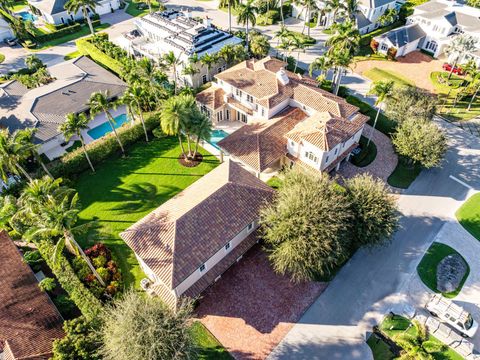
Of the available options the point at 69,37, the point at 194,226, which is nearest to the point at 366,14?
the point at 194,226

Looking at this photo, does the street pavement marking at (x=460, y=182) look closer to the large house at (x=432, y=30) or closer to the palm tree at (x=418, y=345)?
the palm tree at (x=418, y=345)

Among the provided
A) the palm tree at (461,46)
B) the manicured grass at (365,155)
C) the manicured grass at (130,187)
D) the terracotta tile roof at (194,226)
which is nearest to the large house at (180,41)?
the manicured grass at (130,187)

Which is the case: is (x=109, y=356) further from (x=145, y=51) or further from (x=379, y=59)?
(x=379, y=59)

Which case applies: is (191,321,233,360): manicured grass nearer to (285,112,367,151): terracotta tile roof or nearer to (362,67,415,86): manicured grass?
(285,112,367,151): terracotta tile roof

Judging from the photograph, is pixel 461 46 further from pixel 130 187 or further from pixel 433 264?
pixel 130 187

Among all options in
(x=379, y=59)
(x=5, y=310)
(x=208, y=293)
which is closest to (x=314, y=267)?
(x=208, y=293)

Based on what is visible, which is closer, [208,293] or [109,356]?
[109,356]
